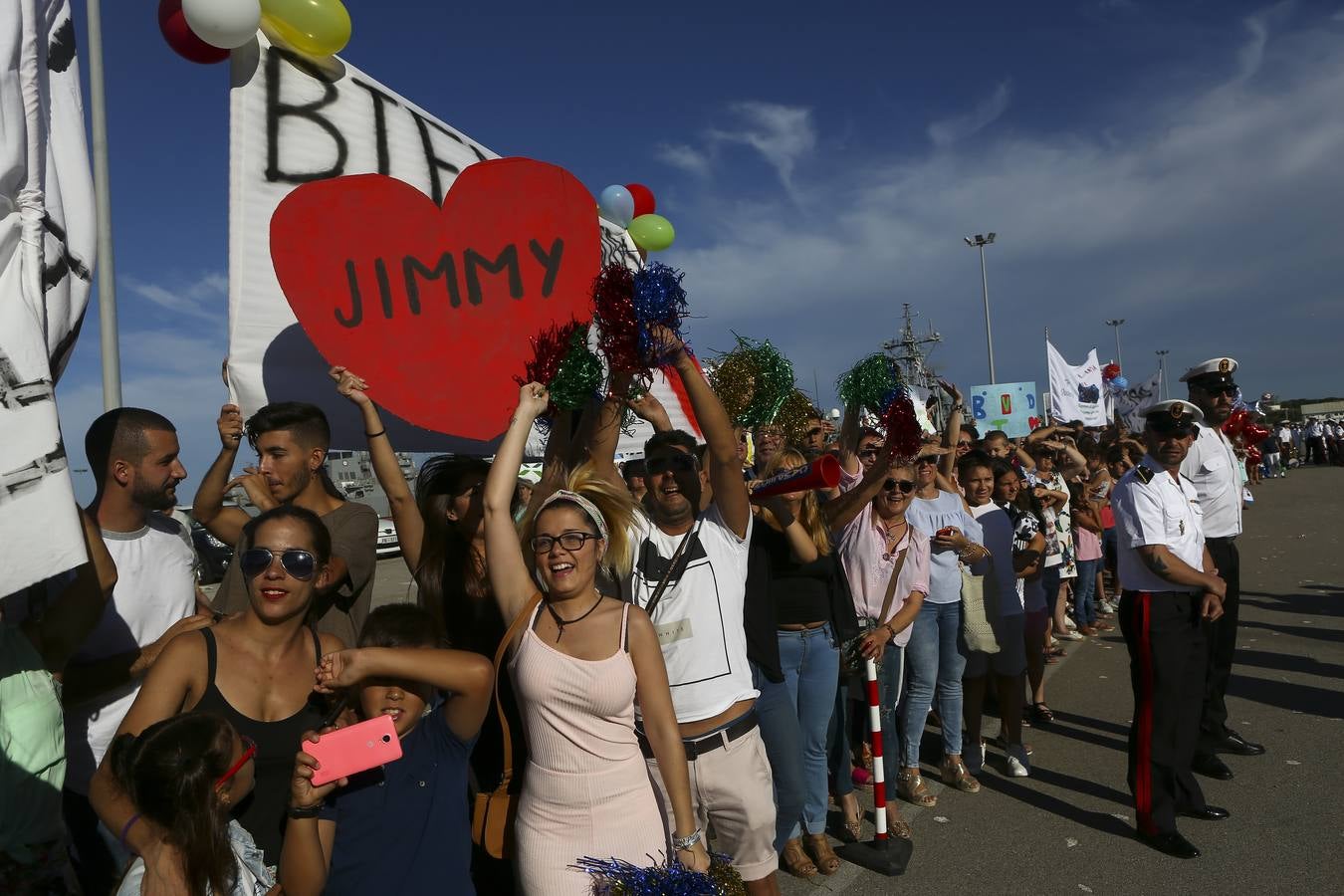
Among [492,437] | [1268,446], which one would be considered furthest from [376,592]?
[1268,446]

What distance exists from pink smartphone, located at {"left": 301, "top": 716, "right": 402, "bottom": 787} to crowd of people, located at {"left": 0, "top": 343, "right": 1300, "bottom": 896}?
3 centimetres

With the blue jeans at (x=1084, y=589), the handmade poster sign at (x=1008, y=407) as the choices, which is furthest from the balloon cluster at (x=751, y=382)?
the handmade poster sign at (x=1008, y=407)

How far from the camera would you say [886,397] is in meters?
3.93

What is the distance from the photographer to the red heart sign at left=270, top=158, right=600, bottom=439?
10.5ft

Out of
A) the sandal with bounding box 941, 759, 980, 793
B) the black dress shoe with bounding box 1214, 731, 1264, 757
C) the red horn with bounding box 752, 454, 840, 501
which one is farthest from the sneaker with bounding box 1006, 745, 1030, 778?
the red horn with bounding box 752, 454, 840, 501

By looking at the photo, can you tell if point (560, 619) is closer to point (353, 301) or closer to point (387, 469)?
point (387, 469)

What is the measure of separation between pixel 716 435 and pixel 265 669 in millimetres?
1408

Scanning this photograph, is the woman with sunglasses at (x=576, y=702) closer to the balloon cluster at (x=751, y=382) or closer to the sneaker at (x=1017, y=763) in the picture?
the balloon cluster at (x=751, y=382)

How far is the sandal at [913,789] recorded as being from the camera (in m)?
4.61

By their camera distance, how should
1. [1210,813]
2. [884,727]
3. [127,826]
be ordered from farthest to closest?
[884,727] → [1210,813] → [127,826]

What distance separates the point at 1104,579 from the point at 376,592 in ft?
35.6

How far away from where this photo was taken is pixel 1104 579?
10.7 meters

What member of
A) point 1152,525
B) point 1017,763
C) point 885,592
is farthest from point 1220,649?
point 885,592

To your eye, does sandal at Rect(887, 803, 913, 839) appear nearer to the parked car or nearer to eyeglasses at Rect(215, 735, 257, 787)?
eyeglasses at Rect(215, 735, 257, 787)
